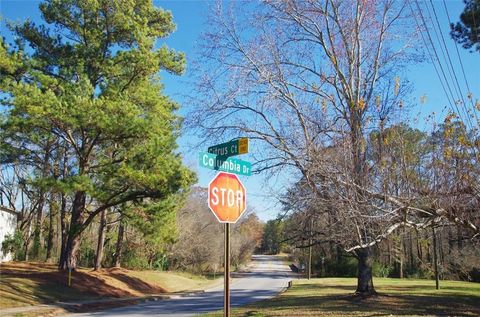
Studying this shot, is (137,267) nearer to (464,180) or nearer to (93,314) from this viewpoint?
(93,314)

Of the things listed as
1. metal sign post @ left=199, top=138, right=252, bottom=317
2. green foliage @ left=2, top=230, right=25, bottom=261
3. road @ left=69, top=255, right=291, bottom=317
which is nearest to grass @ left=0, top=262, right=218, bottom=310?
road @ left=69, top=255, right=291, bottom=317

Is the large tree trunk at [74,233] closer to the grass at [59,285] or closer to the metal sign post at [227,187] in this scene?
the grass at [59,285]

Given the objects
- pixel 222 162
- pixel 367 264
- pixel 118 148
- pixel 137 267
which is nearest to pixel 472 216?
pixel 222 162

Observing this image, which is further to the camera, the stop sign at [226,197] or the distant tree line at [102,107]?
the distant tree line at [102,107]

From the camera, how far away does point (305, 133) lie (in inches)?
469

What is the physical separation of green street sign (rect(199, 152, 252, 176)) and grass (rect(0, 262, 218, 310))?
49.9 ft

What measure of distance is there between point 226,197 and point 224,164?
576 mm

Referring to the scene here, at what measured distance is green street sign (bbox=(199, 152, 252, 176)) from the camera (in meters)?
7.81

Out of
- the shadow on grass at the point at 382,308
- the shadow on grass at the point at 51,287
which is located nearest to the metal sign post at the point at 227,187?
the shadow on grass at the point at 382,308

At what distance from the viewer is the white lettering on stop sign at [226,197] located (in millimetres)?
7629

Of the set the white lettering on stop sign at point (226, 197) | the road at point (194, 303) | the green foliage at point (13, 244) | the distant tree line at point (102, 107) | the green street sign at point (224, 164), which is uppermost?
the distant tree line at point (102, 107)

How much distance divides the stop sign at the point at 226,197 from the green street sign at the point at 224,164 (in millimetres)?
105

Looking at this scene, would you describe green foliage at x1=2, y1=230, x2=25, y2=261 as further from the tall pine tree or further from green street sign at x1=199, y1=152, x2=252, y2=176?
green street sign at x1=199, y1=152, x2=252, y2=176

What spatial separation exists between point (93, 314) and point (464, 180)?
15.6m
